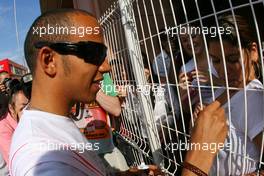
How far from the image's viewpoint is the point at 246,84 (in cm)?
133

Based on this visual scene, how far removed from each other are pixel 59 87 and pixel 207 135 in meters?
0.53

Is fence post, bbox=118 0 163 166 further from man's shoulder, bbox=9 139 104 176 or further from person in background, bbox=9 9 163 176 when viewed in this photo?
man's shoulder, bbox=9 139 104 176

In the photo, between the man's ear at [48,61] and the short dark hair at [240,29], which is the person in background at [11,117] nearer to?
the man's ear at [48,61]

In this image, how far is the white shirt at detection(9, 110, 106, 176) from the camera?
0.96m

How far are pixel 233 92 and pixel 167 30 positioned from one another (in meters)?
0.49

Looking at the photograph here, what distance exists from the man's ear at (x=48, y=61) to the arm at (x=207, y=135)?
20.6 inches

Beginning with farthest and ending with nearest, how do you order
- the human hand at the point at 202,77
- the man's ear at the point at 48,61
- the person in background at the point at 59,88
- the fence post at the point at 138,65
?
the fence post at the point at 138,65 < the human hand at the point at 202,77 < the man's ear at the point at 48,61 < the person in background at the point at 59,88

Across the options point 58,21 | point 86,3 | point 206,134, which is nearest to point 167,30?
point 58,21

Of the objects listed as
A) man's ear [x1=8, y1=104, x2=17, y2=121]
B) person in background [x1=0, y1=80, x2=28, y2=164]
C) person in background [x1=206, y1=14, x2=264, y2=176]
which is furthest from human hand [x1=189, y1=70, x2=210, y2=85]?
man's ear [x1=8, y1=104, x2=17, y2=121]

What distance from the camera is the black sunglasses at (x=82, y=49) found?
1207mm

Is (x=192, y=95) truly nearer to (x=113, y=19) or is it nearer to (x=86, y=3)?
(x=113, y=19)

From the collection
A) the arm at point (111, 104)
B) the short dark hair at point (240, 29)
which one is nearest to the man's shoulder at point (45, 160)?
the short dark hair at point (240, 29)

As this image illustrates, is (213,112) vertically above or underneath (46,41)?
underneath
